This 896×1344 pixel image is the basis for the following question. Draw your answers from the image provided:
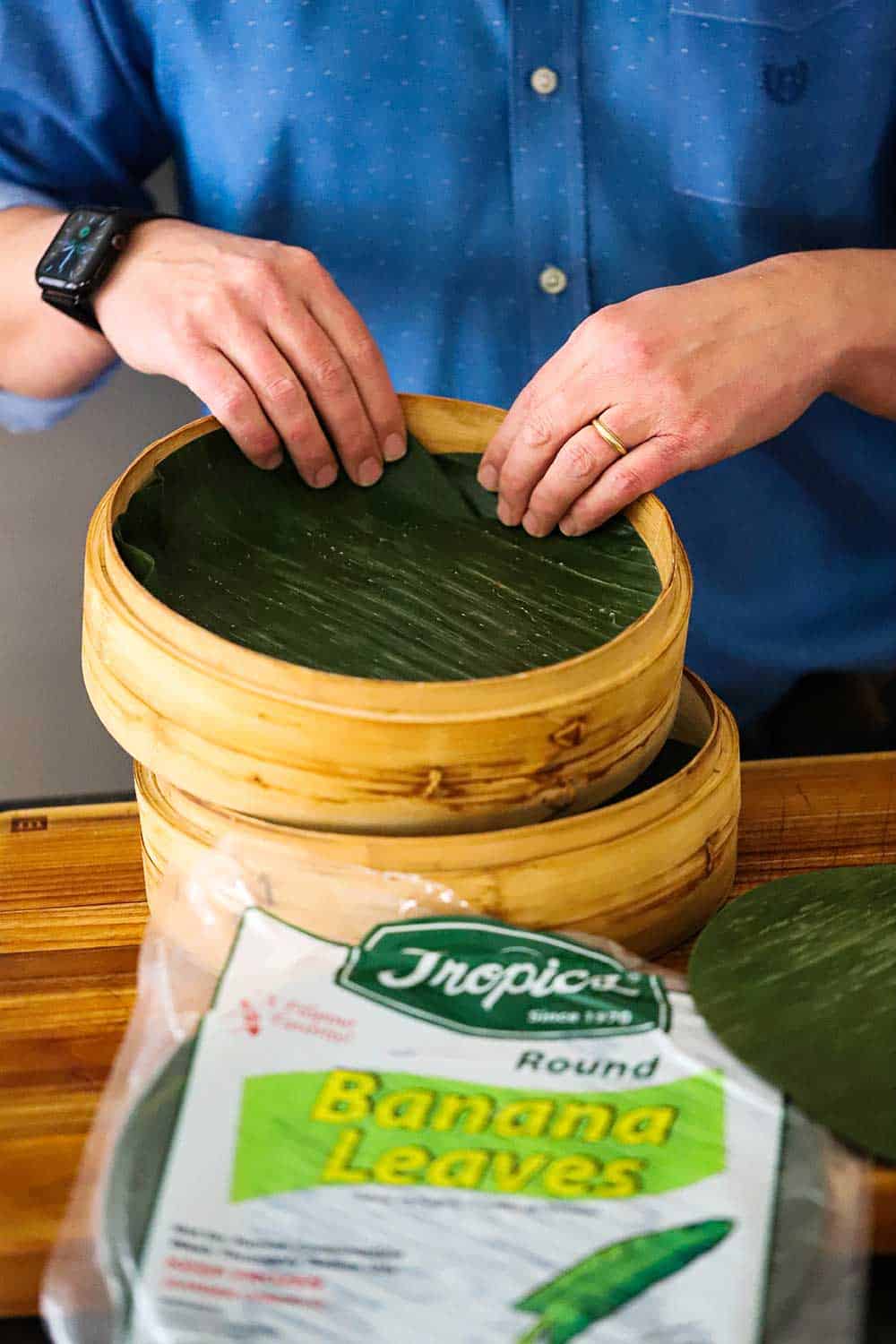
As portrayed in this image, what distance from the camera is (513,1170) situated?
0.55 m

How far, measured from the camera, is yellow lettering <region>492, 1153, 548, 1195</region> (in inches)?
21.4

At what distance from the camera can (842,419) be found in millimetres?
1309

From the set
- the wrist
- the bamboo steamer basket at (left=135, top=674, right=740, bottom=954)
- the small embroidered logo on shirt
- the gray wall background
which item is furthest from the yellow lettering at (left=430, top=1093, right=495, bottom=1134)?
the gray wall background

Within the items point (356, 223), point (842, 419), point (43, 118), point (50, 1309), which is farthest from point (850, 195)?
point (50, 1309)

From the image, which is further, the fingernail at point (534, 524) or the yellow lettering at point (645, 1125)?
the fingernail at point (534, 524)

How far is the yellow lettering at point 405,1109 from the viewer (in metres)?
0.57

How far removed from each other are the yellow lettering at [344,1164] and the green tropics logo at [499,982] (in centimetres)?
8

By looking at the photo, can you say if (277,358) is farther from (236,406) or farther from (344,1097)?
(344,1097)

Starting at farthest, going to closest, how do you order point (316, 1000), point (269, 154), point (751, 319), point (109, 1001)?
point (269, 154), point (751, 319), point (109, 1001), point (316, 1000)

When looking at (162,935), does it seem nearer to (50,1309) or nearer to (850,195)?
(50,1309)

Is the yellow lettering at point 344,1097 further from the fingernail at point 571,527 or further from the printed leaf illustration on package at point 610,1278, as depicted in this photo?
the fingernail at point 571,527

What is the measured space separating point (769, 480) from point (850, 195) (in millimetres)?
287

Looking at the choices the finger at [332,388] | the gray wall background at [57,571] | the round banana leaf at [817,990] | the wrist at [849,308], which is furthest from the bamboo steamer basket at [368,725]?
the gray wall background at [57,571]

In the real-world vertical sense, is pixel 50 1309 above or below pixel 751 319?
below
